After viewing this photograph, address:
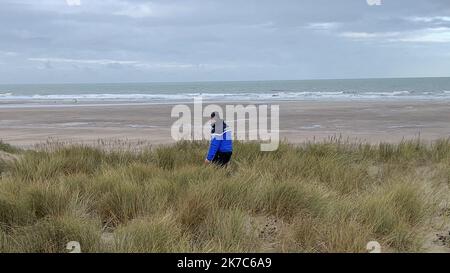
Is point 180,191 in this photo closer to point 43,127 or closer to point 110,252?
point 110,252

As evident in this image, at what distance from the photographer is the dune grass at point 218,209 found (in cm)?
437

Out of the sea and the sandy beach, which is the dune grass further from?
the sea

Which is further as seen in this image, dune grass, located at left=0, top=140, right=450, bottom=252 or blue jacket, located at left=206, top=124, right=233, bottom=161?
blue jacket, located at left=206, top=124, right=233, bottom=161

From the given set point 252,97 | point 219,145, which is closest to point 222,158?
point 219,145

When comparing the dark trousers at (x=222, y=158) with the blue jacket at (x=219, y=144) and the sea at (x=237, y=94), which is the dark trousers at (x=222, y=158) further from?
the sea at (x=237, y=94)

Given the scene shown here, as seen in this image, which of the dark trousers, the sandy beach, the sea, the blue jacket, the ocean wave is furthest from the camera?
the ocean wave

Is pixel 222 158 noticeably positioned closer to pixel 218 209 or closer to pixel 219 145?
pixel 219 145

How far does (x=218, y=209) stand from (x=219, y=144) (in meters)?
3.04

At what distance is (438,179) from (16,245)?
646 cm

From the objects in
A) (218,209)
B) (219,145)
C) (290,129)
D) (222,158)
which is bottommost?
(290,129)

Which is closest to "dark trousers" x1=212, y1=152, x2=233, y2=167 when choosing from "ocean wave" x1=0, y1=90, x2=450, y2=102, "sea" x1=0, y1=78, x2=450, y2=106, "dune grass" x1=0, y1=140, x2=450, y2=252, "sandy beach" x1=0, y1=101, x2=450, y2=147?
"dune grass" x1=0, y1=140, x2=450, y2=252

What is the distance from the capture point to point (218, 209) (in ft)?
17.1

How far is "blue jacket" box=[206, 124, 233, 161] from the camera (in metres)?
8.14
